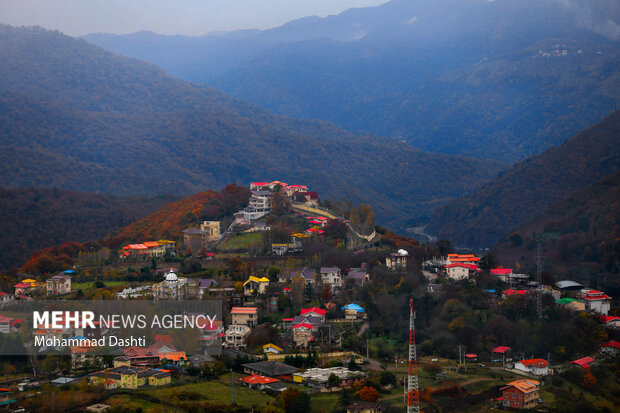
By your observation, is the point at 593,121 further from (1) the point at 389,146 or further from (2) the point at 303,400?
(2) the point at 303,400

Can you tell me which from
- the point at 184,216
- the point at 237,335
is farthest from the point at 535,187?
the point at 237,335

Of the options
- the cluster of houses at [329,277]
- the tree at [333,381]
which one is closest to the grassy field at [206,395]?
the tree at [333,381]

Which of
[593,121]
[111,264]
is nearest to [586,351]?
[111,264]

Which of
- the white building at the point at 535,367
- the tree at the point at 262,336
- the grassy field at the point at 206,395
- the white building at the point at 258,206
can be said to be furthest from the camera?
the white building at the point at 258,206

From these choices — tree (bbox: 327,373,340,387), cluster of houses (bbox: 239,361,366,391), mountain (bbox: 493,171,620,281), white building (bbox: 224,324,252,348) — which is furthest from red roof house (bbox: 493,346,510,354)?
mountain (bbox: 493,171,620,281)

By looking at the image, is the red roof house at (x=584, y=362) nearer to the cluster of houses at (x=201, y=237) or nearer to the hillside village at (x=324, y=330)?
the hillside village at (x=324, y=330)
